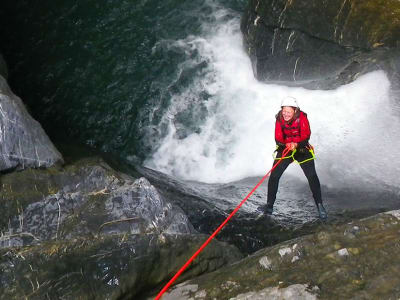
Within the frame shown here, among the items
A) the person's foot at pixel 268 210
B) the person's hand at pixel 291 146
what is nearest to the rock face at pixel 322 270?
the person's hand at pixel 291 146

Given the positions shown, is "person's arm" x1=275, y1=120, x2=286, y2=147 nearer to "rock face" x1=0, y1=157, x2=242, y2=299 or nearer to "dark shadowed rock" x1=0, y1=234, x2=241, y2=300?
"rock face" x1=0, y1=157, x2=242, y2=299

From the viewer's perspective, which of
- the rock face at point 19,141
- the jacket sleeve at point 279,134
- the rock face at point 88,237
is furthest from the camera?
the jacket sleeve at point 279,134

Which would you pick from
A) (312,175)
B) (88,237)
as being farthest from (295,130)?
(88,237)

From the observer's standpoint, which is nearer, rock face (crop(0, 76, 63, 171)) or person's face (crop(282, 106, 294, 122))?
rock face (crop(0, 76, 63, 171))

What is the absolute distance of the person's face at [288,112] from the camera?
21.4 ft

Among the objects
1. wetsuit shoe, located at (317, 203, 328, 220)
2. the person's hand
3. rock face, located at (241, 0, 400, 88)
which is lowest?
wetsuit shoe, located at (317, 203, 328, 220)

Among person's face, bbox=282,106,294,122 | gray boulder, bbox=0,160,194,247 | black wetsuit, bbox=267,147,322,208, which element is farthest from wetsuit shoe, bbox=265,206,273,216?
gray boulder, bbox=0,160,194,247

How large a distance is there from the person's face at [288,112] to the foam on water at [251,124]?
2.48m

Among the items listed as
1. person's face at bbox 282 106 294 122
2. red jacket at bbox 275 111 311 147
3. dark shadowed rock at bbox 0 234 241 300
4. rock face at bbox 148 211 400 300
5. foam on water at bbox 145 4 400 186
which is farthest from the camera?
foam on water at bbox 145 4 400 186

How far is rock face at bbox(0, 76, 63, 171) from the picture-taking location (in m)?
5.68

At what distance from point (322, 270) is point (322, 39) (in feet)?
19.3

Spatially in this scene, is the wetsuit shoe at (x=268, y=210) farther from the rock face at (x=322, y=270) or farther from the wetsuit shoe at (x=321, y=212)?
the rock face at (x=322, y=270)

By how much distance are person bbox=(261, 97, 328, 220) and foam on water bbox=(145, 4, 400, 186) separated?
1.68m

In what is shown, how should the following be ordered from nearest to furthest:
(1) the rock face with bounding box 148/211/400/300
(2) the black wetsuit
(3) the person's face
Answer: (1) the rock face with bounding box 148/211/400/300 < (3) the person's face < (2) the black wetsuit
